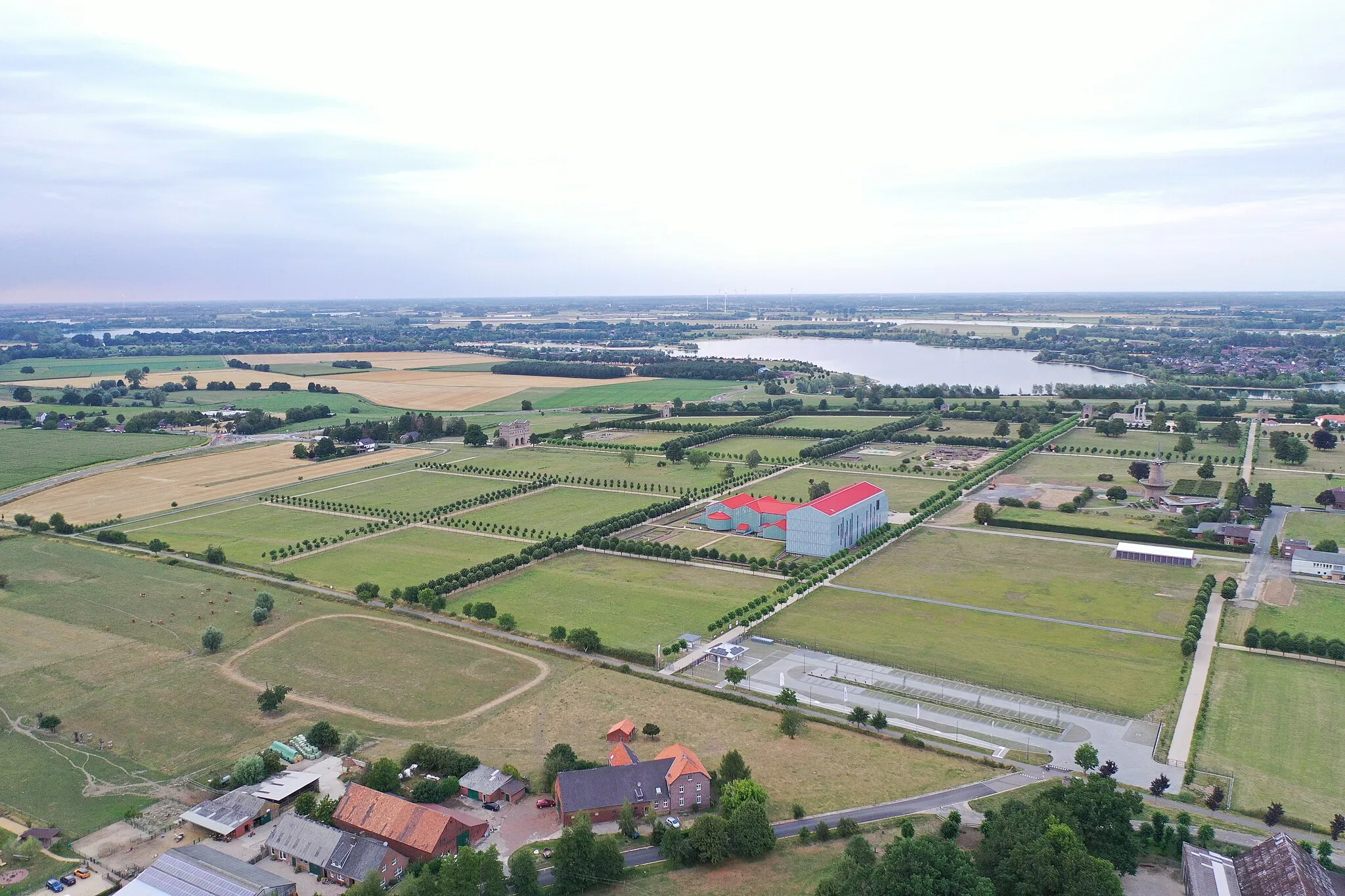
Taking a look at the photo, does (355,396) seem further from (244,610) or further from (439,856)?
(439,856)

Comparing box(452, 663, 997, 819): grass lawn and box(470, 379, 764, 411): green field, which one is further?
box(470, 379, 764, 411): green field

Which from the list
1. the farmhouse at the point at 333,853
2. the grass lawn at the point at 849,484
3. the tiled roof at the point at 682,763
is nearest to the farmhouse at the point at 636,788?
the tiled roof at the point at 682,763

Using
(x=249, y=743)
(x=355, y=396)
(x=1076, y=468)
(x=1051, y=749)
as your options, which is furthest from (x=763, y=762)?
(x=355, y=396)

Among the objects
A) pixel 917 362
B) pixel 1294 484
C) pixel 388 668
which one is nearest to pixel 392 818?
pixel 388 668

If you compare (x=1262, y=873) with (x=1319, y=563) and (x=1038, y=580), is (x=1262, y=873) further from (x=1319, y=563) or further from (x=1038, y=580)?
(x=1319, y=563)

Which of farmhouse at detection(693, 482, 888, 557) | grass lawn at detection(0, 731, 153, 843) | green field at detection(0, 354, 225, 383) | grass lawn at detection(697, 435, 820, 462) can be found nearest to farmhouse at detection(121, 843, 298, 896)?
grass lawn at detection(0, 731, 153, 843)

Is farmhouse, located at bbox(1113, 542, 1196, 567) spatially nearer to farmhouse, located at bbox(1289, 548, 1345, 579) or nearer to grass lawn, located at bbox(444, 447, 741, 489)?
farmhouse, located at bbox(1289, 548, 1345, 579)

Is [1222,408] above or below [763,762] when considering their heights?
above
